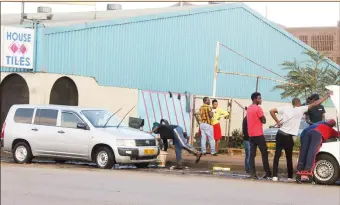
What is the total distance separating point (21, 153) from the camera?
18125mm

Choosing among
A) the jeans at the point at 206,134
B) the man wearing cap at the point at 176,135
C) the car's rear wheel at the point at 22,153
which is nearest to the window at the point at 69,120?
the car's rear wheel at the point at 22,153

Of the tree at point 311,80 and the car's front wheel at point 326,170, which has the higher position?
the tree at point 311,80

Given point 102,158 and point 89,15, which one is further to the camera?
point 89,15

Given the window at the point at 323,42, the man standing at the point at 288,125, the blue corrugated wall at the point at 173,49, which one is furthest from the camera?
the window at the point at 323,42

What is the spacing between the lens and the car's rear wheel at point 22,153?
1803 centimetres

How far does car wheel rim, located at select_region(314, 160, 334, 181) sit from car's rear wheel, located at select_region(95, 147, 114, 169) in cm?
547

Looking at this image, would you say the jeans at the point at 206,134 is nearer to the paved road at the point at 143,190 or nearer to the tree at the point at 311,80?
the paved road at the point at 143,190

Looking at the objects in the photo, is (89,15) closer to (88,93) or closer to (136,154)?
(88,93)

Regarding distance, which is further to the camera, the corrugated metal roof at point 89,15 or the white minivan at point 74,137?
the corrugated metal roof at point 89,15

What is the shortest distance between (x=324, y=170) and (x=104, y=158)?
5.88 metres

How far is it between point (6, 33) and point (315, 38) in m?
22.2

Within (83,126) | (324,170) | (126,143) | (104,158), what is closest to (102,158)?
(104,158)

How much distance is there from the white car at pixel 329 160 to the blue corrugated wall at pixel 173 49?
1350cm

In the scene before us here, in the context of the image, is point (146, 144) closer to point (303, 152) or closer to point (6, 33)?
point (303, 152)
